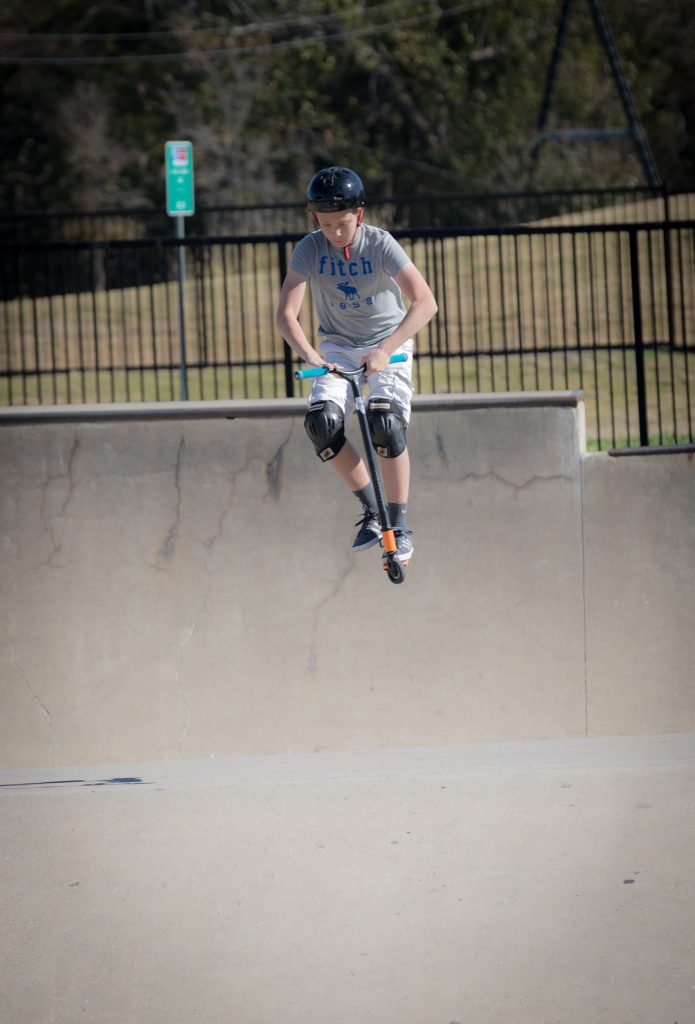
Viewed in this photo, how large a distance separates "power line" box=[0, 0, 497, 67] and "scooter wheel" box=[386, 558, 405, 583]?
3070cm

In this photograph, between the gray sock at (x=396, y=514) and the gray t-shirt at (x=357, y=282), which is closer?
the gray t-shirt at (x=357, y=282)

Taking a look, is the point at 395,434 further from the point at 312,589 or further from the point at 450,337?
the point at 450,337

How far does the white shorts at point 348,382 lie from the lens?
6.29 m

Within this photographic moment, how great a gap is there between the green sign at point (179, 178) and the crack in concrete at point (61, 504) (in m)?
4.04

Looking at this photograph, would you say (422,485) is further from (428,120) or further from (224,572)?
(428,120)

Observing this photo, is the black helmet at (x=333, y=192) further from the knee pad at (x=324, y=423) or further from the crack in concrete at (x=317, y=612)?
the crack in concrete at (x=317, y=612)

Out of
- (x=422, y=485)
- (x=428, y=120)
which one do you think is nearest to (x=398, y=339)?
(x=422, y=485)

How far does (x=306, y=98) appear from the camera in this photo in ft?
117

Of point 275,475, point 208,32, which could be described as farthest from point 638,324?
point 208,32

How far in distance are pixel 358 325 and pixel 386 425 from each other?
545mm

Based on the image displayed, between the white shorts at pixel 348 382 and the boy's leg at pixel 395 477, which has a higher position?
the white shorts at pixel 348 382

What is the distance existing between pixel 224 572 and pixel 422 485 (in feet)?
4.69

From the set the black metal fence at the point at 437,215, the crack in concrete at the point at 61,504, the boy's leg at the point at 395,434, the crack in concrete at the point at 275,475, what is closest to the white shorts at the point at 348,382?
the boy's leg at the point at 395,434

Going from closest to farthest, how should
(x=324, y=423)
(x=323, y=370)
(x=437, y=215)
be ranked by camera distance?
(x=323, y=370)
(x=324, y=423)
(x=437, y=215)
